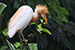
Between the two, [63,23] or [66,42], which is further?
[63,23]

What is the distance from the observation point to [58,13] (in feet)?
6.82

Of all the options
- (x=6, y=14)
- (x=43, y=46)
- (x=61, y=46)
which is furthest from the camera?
(x=61, y=46)

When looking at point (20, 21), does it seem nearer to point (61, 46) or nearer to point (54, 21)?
point (54, 21)

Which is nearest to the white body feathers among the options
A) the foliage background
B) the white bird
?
the white bird

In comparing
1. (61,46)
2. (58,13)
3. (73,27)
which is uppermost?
(58,13)

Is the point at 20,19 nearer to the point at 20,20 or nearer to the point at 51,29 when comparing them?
the point at 20,20

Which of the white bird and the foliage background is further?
the foliage background

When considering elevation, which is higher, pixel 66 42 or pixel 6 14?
pixel 6 14

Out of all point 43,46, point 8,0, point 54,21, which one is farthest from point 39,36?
point 8,0

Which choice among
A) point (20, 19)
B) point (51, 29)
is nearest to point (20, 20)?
point (20, 19)

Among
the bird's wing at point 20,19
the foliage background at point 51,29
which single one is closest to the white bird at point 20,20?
the bird's wing at point 20,19

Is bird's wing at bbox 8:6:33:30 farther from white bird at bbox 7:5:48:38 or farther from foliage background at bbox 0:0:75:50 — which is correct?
foliage background at bbox 0:0:75:50

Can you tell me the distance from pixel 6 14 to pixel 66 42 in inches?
24.6

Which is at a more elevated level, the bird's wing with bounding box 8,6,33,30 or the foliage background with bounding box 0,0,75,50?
the bird's wing with bounding box 8,6,33,30
